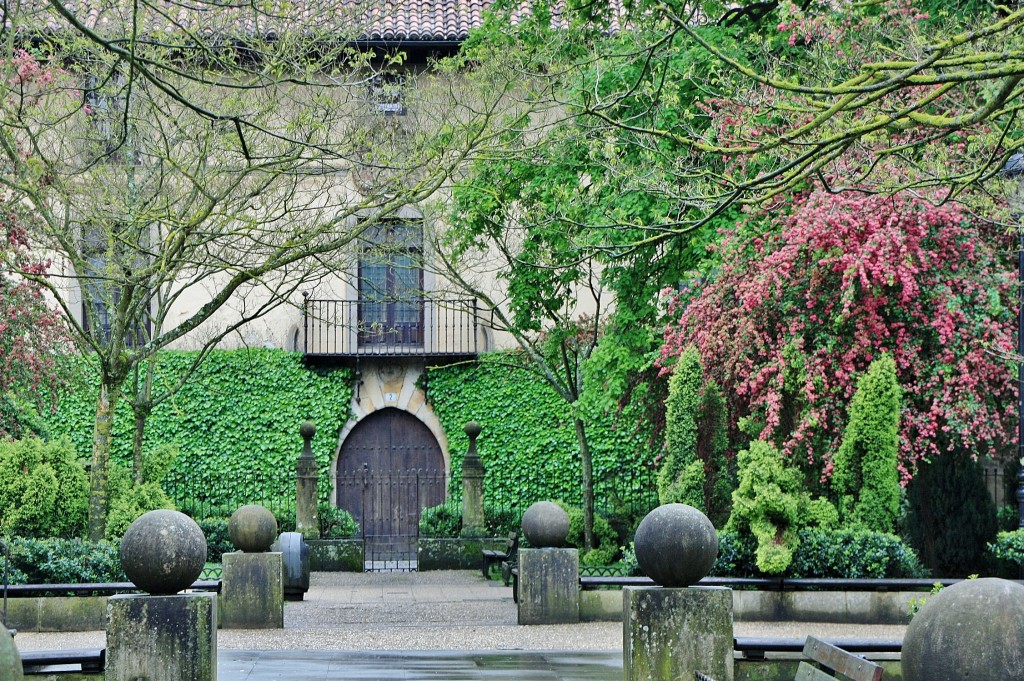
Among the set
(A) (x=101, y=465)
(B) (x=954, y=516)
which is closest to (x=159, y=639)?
(A) (x=101, y=465)

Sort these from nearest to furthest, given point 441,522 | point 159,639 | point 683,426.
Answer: point 159,639 → point 683,426 → point 441,522

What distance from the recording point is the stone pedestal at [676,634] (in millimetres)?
8664

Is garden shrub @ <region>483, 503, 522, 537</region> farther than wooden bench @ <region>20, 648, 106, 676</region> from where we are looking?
Yes

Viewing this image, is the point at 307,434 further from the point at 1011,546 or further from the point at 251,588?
the point at 1011,546

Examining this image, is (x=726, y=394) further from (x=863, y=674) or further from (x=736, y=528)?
(x=863, y=674)

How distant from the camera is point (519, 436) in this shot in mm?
26797

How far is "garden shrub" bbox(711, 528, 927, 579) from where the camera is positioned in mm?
14727

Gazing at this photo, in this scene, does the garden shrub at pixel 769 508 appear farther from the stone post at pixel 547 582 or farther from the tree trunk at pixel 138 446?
the tree trunk at pixel 138 446

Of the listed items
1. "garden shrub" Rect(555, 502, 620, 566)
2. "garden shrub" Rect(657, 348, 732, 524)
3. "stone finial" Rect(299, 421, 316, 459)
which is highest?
"stone finial" Rect(299, 421, 316, 459)

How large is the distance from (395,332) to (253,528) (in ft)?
45.3

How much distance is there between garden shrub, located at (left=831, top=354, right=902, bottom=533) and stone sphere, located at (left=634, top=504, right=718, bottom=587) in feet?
22.5

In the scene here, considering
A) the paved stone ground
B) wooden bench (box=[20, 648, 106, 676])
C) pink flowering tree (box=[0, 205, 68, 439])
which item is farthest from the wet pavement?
pink flowering tree (box=[0, 205, 68, 439])

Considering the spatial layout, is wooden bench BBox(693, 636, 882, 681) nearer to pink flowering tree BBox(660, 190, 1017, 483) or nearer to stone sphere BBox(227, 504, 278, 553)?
stone sphere BBox(227, 504, 278, 553)

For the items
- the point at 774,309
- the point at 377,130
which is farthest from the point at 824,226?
the point at 377,130
